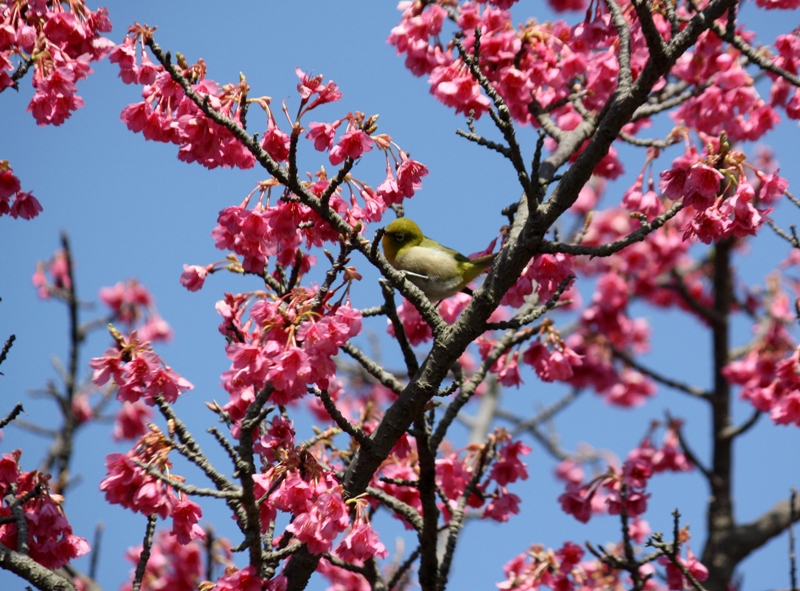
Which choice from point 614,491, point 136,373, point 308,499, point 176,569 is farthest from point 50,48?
point 176,569

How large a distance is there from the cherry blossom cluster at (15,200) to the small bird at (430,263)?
6.10ft

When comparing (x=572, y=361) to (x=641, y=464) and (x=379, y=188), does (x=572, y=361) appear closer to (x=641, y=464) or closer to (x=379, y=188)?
(x=641, y=464)

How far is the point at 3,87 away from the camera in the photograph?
343cm

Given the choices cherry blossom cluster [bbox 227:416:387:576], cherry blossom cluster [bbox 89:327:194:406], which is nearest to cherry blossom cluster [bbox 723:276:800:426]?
cherry blossom cluster [bbox 227:416:387:576]

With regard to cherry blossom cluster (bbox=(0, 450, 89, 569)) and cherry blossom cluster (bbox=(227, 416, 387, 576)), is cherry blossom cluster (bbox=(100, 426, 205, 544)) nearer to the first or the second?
cherry blossom cluster (bbox=(227, 416, 387, 576))

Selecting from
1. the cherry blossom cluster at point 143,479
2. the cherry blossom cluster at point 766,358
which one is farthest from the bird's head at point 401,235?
the cherry blossom cluster at point 766,358

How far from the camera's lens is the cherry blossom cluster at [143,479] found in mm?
2715

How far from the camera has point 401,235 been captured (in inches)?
186

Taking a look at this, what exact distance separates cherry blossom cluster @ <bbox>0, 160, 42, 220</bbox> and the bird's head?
1.96 m

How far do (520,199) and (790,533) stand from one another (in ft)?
6.79

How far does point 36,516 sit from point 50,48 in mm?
2046

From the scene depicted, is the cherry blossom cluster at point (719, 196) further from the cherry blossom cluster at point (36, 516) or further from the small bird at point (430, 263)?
the cherry blossom cluster at point (36, 516)

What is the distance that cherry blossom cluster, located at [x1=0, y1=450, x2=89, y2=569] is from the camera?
3240mm

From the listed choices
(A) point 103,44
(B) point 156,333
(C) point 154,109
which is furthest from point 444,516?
(B) point 156,333
